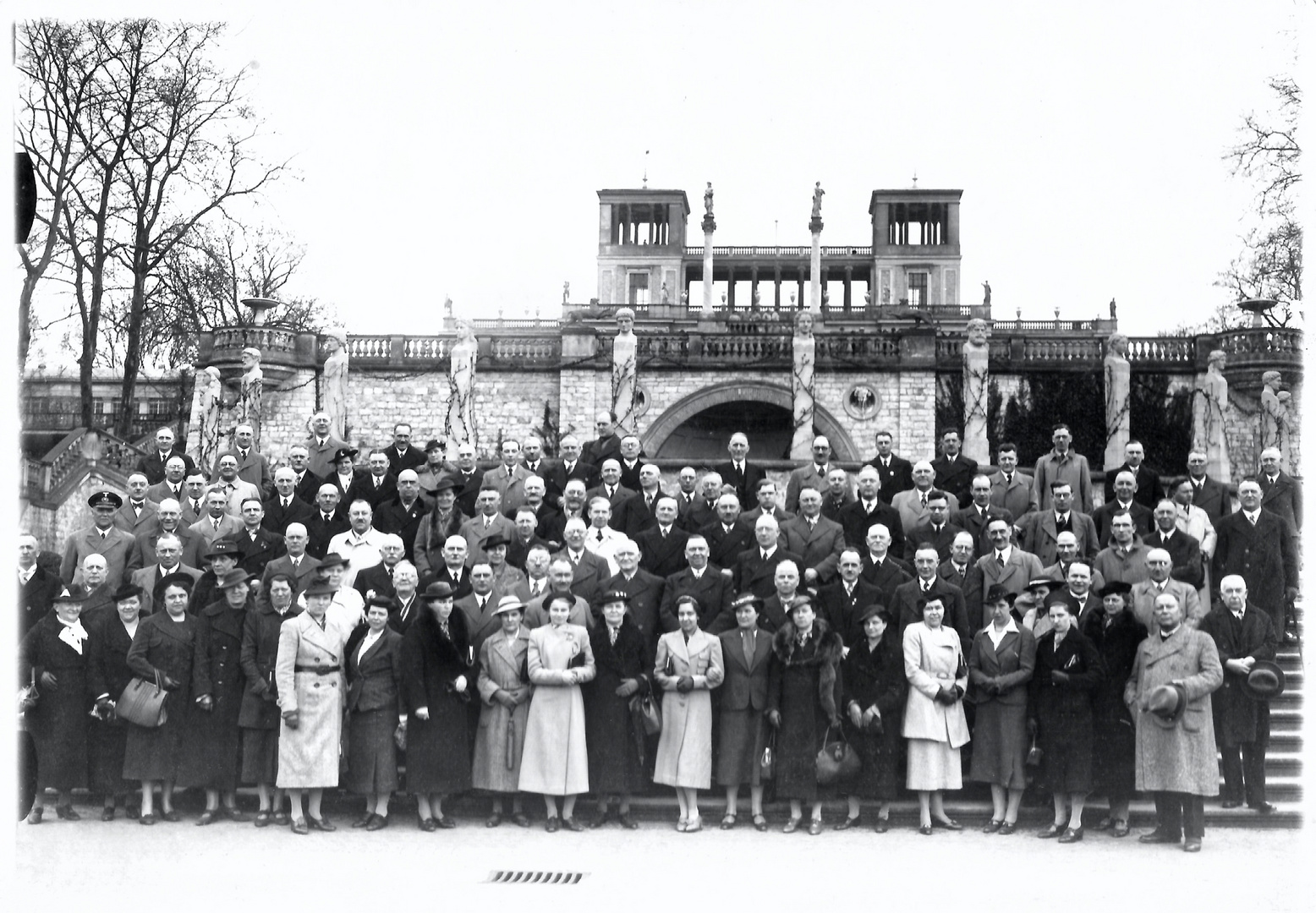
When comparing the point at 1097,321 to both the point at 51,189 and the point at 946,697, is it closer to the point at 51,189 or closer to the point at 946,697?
the point at 51,189

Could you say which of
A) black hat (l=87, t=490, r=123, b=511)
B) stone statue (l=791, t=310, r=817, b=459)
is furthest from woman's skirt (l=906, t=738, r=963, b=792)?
stone statue (l=791, t=310, r=817, b=459)

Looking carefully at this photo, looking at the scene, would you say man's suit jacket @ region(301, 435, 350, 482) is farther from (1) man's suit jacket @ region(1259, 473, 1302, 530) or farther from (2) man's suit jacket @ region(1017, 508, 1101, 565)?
(1) man's suit jacket @ region(1259, 473, 1302, 530)

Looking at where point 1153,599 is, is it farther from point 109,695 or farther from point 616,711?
point 109,695

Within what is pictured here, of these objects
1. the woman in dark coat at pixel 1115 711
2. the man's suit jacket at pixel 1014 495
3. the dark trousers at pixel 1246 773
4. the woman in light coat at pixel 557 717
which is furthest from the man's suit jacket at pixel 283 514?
the dark trousers at pixel 1246 773

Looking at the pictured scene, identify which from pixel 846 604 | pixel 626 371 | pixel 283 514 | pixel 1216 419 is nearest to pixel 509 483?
pixel 283 514

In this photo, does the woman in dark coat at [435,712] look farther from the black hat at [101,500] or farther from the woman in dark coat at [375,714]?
the black hat at [101,500]

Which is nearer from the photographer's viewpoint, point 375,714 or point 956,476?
point 375,714

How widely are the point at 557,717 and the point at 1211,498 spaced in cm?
613

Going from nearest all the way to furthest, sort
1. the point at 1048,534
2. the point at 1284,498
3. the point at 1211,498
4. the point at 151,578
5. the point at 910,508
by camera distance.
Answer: the point at 151,578 < the point at 1048,534 < the point at 1284,498 < the point at 910,508 < the point at 1211,498

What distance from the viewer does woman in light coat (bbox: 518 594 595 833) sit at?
341 inches

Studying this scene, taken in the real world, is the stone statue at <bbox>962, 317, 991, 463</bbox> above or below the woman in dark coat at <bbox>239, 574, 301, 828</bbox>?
above

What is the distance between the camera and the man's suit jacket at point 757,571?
31.4 feet

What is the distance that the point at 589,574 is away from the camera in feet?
31.8

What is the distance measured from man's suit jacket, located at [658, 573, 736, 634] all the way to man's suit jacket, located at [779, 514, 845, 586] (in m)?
0.74
